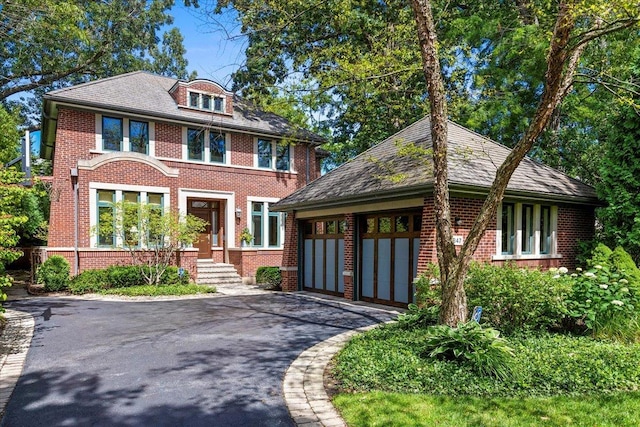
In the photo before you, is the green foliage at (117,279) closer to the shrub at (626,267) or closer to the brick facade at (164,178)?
the brick facade at (164,178)

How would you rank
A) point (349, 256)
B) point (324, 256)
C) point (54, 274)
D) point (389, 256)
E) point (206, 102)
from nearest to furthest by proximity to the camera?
point (389, 256) → point (349, 256) → point (54, 274) → point (324, 256) → point (206, 102)

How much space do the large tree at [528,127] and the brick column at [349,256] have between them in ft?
18.7

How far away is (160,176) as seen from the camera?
50.8 ft

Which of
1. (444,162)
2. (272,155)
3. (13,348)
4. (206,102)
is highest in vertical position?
(206,102)

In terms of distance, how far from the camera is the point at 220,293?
13852 mm

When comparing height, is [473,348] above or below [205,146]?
below

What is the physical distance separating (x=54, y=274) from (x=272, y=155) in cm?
971

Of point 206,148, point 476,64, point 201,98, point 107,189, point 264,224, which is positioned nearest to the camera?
point 107,189

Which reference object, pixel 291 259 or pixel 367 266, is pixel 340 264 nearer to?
pixel 367 266

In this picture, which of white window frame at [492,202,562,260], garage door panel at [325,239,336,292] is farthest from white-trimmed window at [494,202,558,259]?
garage door panel at [325,239,336,292]

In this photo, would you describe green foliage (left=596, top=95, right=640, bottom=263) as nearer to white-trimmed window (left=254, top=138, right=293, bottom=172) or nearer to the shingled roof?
the shingled roof

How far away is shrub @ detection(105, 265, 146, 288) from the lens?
1375 cm

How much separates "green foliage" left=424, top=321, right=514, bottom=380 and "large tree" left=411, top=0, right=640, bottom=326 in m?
0.51

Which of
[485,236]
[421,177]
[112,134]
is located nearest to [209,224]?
[112,134]
